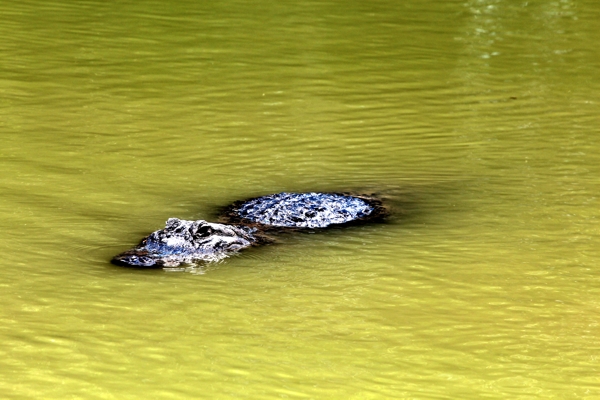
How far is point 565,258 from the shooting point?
794cm

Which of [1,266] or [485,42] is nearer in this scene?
[1,266]

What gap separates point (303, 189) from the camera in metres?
A: 9.66

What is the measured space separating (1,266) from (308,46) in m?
8.69

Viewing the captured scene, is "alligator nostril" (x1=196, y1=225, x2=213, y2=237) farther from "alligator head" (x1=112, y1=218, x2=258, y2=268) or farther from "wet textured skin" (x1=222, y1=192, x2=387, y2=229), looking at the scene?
"wet textured skin" (x1=222, y1=192, x2=387, y2=229)

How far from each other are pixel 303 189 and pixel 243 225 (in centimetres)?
137

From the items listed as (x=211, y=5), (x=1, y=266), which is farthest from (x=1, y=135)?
(x=211, y=5)

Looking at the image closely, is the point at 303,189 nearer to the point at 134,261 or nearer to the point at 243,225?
the point at 243,225

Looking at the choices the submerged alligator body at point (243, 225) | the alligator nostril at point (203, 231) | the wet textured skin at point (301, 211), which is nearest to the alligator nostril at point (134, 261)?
the submerged alligator body at point (243, 225)

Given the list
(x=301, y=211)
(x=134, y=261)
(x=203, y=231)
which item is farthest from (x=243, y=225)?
(x=134, y=261)

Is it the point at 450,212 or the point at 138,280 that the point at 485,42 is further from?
the point at 138,280

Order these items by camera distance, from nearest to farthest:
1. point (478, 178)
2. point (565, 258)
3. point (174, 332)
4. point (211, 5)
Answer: point (174, 332) → point (565, 258) → point (478, 178) → point (211, 5)

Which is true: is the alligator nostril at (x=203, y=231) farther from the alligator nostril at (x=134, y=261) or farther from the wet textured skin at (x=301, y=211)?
the wet textured skin at (x=301, y=211)

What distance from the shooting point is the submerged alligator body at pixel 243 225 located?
771 cm

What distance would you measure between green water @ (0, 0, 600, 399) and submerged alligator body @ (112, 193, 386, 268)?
7.2 inches
